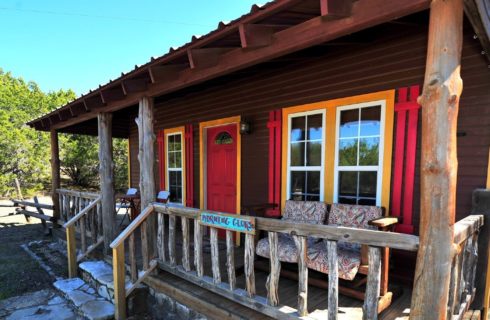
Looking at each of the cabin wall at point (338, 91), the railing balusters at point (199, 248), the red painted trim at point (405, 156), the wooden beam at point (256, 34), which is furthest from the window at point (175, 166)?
the red painted trim at point (405, 156)

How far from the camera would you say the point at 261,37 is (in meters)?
1.87

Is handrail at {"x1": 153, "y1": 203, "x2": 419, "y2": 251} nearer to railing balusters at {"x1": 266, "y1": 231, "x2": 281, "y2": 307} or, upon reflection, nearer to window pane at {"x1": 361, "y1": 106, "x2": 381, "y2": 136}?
railing balusters at {"x1": 266, "y1": 231, "x2": 281, "y2": 307}

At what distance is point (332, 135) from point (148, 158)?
2271mm

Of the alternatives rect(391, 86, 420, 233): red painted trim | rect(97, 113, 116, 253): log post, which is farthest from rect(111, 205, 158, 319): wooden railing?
rect(391, 86, 420, 233): red painted trim

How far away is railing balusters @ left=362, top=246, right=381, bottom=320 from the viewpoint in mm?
1557

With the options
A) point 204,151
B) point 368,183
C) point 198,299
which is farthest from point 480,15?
point 204,151

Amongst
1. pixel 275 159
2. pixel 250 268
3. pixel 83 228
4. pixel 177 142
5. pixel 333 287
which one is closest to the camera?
pixel 333 287

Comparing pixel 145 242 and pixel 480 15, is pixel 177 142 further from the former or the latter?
pixel 480 15

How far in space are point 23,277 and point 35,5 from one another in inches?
418

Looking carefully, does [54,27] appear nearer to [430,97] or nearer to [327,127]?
[327,127]

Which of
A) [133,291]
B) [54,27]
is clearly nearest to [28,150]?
[54,27]

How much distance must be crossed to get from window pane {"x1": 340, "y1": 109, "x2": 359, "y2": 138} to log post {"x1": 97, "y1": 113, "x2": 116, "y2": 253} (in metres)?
3.36

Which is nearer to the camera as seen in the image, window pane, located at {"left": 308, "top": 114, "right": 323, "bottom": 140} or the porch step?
the porch step

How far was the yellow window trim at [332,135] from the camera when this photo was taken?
2.72 metres
